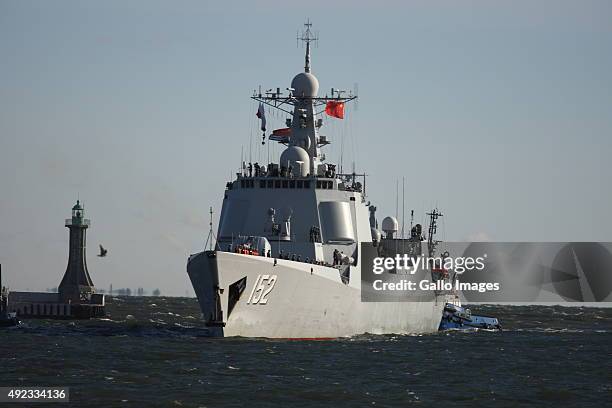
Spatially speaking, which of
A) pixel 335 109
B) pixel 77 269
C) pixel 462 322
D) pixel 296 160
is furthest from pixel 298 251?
pixel 77 269

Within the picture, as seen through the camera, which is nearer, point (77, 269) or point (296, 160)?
point (296, 160)

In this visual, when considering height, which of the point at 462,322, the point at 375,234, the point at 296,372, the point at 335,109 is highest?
the point at 335,109

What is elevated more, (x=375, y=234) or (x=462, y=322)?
(x=375, y=234)

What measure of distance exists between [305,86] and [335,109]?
7.28 ft

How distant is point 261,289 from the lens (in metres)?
44.2

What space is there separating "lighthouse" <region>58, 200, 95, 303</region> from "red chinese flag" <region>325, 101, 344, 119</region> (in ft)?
125

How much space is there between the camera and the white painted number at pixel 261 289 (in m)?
44.0

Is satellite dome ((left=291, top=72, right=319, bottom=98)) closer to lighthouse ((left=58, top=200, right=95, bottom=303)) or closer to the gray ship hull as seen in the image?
the gray ship hull

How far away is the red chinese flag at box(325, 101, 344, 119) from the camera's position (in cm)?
5994

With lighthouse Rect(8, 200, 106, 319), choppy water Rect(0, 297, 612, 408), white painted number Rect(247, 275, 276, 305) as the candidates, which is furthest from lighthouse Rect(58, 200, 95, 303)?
white painted number Rect(247, 275, 276, 305)

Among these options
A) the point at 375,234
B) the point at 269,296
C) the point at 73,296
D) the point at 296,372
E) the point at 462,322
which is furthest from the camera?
the point at 73,296

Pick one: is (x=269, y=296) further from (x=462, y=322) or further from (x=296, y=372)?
(x=462, y=322)

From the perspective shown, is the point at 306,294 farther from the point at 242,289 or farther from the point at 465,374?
the point at 465,374

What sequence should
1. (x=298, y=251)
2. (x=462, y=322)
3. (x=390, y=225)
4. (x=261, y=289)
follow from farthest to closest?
(x=462, y=322) → (x=390, y=225) → (x=298, y=251) → (x=261, y=289)
